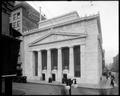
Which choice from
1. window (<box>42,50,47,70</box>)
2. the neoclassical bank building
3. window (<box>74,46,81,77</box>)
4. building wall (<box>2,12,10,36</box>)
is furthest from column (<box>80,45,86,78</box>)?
building wall (<box>2,12,10,36</box>)

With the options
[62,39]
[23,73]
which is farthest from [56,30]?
[23,73]

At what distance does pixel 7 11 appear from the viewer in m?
8.53

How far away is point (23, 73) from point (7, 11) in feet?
118

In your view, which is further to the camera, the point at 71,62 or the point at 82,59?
the point at 71,62

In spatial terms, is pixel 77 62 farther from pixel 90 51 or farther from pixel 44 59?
pixel 44 59

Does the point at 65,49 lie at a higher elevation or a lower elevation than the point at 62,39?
lower

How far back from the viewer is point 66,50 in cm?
3469

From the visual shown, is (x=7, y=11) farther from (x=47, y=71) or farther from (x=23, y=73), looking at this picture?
(x=23, y=73)

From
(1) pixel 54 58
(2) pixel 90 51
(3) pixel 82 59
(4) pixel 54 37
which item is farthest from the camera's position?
(1) pixel 54 58

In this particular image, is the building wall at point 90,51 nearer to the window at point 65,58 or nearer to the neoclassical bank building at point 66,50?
the neoclassical bank building at point 66,50

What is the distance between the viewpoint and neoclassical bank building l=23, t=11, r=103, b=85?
2970 centimetres

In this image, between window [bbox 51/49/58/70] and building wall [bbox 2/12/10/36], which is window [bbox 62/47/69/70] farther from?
building wall [bbox 2/12/10/36]

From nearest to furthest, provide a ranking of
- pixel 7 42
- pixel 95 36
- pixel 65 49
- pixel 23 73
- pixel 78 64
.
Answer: pixel 7 42
pixel 95 36
pixel 78 64
pixel 65 49
pixel 23 73

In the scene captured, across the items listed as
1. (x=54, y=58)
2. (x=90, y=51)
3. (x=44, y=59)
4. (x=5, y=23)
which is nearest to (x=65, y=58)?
(x=54, y=58)
